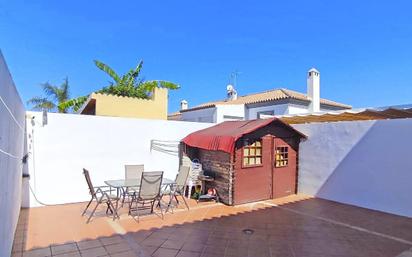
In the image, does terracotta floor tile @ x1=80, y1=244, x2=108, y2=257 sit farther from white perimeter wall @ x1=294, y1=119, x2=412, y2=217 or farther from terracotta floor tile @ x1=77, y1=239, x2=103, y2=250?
white perimeter wall @ x1=294, y1=119, x2=412, y2=217

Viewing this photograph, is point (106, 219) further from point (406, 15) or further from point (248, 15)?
point (406, 15)

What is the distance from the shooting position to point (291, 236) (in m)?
7.58

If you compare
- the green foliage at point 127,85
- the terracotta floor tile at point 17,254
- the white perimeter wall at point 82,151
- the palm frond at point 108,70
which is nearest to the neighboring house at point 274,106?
the green foliage at point 127,85

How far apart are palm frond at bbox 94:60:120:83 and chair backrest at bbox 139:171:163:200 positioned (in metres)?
15.5

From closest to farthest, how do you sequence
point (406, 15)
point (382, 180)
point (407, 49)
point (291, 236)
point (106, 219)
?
point (291, 236), point (106, 219), point (382, 180), point (406, 15), point (407, 49)

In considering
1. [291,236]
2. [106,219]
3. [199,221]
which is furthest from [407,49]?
[106,219]

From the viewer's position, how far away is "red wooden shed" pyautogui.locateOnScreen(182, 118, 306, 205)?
10.8 metres

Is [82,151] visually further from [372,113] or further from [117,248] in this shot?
[372,113]

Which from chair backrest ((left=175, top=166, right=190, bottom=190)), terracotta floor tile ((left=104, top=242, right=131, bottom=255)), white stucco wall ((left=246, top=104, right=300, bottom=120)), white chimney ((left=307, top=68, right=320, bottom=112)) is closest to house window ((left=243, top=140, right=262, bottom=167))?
chair backrest ((left=175, top=166, right=190, bottom=190))

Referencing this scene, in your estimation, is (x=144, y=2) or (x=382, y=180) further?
(x=144, y=2)

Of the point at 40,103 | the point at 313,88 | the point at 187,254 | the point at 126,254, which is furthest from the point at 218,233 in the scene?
the point at 40,103

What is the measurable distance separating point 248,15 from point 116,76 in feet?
37.9

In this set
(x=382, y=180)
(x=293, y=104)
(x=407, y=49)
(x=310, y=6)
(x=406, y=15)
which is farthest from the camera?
(x=293, y=104)

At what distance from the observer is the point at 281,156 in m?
12.5
